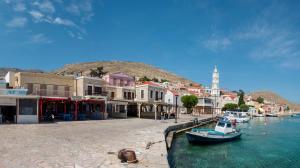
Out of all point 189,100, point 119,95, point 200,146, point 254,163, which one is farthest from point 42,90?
point 189,100

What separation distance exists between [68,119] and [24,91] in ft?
25.9

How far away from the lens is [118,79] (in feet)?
161

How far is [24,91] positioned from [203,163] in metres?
20.6

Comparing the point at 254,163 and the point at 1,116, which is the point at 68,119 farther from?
the point at 254,163

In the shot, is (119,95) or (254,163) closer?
(254,163)

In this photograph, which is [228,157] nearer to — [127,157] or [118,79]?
[127,157]

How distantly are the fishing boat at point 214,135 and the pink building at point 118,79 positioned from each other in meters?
22.1

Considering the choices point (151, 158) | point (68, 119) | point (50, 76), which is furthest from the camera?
point (50, 76)

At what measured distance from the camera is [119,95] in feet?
154

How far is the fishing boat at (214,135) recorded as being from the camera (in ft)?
89.3

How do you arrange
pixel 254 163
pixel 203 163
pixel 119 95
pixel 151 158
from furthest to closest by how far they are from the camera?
pixel 119 95 → pixel 254 163 → pixel 203 163 → pixel 151 158

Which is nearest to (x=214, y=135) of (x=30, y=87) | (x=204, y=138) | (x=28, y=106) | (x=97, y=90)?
(x=204, y=138)

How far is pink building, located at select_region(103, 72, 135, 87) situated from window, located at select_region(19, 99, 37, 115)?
751 inches

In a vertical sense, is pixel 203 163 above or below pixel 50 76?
below
